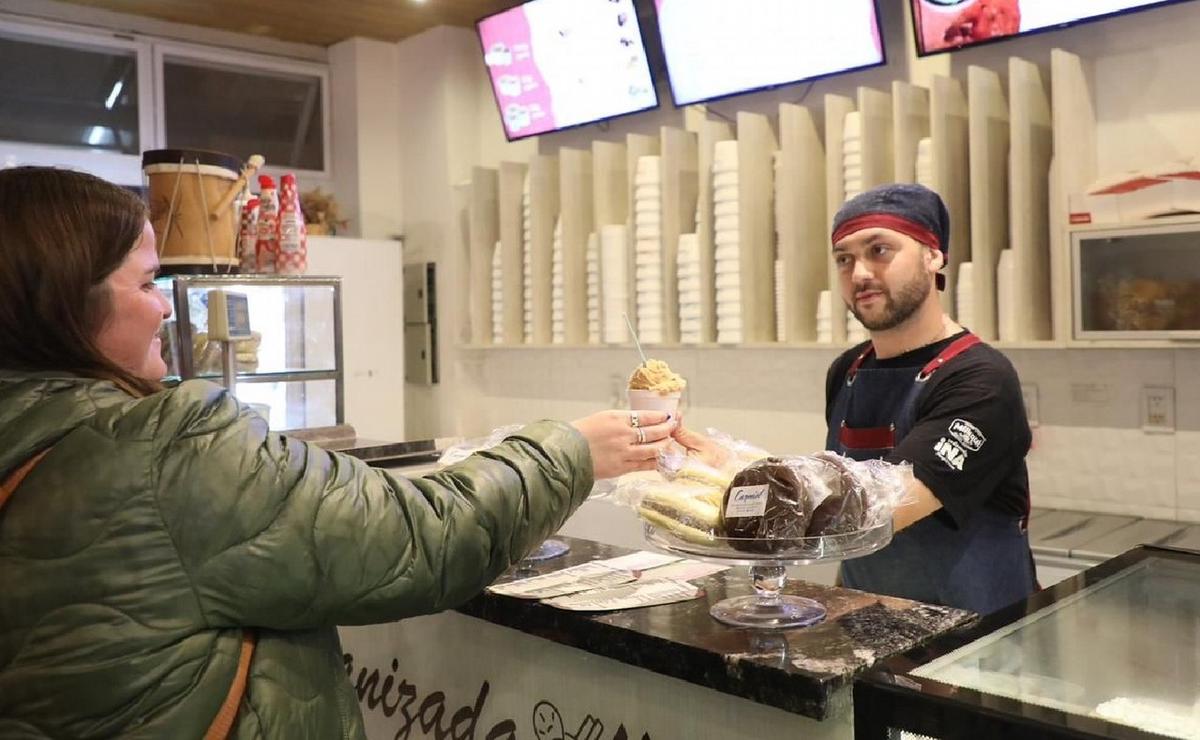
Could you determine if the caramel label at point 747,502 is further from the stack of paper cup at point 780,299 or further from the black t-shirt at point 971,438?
the stack of paper cup at point 780,299

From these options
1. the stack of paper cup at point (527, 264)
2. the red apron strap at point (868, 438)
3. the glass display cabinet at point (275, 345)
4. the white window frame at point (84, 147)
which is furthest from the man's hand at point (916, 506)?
the white window frame at point (84, 147)

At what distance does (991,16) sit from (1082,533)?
1567 mm

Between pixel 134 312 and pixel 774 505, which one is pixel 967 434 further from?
pixel 134 312

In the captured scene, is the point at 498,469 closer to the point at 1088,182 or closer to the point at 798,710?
the point at 798,710

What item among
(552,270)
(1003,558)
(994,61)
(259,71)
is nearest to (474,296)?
(552,270)

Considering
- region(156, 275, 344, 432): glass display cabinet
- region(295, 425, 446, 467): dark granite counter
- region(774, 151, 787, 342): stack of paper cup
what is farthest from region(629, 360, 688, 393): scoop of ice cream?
region(774, 151, 787, 342): stack of paper cup

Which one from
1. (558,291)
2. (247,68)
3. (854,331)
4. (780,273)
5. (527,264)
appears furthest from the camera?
(247,68)

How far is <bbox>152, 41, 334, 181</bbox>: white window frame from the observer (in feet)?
17.3

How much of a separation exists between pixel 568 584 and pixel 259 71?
15.5 ft

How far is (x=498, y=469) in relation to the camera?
125 centimetres

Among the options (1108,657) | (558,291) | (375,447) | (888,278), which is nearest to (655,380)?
(888,278)

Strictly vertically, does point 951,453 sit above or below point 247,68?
below

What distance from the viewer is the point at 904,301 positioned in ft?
7.25

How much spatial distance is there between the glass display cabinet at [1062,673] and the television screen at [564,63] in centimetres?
325
